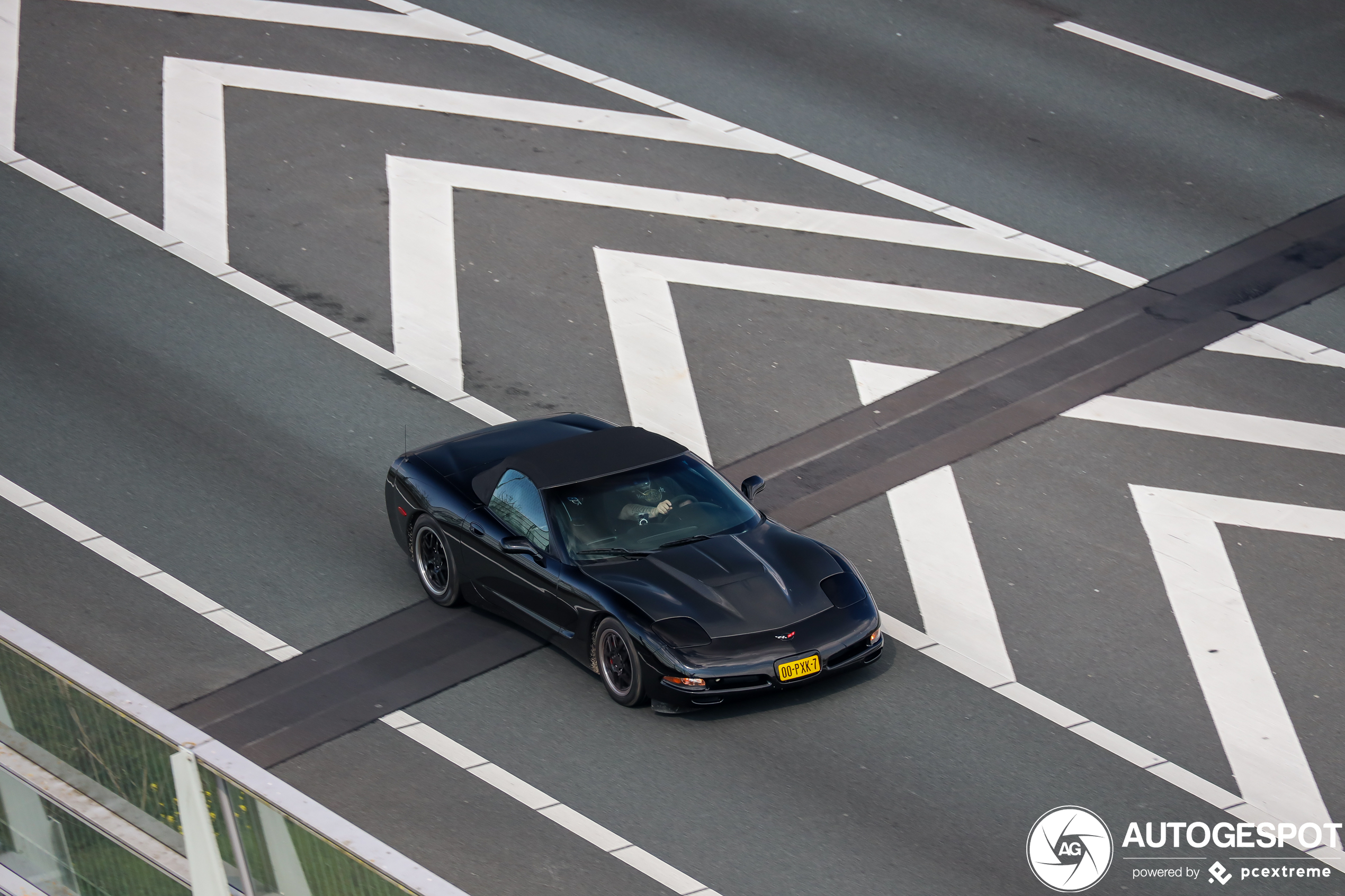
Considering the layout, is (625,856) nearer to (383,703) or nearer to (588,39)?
(383,703)

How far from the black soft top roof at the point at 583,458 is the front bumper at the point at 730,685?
5.39 ft

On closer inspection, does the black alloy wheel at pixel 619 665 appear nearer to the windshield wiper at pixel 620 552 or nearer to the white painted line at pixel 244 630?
the windshield wiper at pixel 620 552

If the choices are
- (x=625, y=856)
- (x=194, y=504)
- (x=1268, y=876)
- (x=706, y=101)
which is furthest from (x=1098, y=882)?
(x=706, y=101)

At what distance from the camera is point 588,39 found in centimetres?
2109

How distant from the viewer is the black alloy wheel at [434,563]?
12492 mm

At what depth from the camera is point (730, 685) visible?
11023 millimetres

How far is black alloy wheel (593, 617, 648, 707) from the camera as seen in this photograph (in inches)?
440

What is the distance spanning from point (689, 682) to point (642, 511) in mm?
1527

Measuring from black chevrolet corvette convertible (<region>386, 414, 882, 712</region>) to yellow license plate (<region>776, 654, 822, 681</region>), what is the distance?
0.03ft

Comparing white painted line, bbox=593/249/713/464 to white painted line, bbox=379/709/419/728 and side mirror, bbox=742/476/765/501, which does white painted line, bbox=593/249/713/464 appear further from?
white painted line, bbox=379/709/419/728

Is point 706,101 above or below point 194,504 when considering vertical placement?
above

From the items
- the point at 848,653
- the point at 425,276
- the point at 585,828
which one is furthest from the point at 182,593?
the point at 425,276

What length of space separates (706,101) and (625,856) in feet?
38.2

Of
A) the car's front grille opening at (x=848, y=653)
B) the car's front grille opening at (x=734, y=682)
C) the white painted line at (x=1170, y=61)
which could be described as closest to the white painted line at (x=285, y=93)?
the white painted line at (x=1170, y=61)
